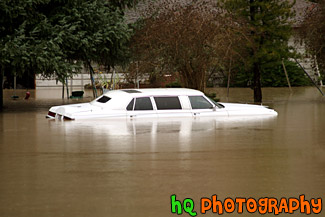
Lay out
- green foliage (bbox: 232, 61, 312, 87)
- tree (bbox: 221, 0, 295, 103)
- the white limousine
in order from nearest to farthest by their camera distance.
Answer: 1. the white limousine
2. tree (bbox: 221, 0, 295, 103)
3. green foliage (bbox: 232, 61, 312, 87)

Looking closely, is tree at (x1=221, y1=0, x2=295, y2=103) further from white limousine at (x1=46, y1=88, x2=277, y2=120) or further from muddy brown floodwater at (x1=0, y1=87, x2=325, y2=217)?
muddy brown floodwater at (x1=0, y1=87, x2=325, y2=217)

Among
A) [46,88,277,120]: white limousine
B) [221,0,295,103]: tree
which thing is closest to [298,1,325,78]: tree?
[221,0,295,103]: tree

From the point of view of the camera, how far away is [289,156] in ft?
38.3

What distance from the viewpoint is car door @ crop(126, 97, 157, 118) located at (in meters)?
19.1

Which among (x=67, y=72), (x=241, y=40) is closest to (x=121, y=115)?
(x=67, y=72)

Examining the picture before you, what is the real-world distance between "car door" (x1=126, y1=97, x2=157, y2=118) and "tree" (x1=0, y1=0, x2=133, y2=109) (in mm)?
4356

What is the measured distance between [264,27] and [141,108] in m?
9.78

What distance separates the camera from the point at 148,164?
35.1 feet

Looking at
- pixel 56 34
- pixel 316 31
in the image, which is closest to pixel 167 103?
pixel 56 34

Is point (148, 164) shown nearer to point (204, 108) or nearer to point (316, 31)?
point (204, 108)

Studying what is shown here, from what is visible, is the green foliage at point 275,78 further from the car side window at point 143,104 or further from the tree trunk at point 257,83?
the car side window at point 143,104

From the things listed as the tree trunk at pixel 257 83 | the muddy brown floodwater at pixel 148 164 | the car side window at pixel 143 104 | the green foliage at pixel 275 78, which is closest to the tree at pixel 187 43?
the tree trunk at pixel 257 83

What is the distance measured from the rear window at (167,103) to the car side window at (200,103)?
45 cm

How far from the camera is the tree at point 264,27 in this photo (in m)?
26.7
